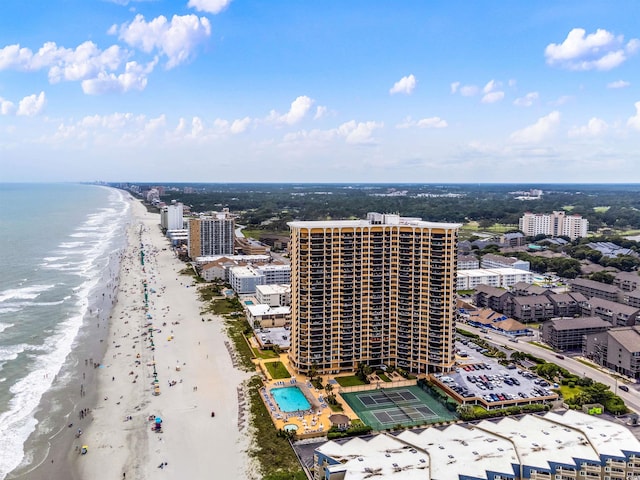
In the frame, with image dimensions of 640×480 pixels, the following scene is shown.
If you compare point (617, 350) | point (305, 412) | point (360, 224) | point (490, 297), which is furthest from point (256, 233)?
point (305, 412)

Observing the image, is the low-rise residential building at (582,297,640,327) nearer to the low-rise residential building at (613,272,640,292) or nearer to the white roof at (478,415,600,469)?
the low-rise residential building at (613,272,640,292)

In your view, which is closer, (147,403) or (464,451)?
(464,451)

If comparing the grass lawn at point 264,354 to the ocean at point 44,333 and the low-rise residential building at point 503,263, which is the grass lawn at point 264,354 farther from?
the low-rise residential building at point 503,263

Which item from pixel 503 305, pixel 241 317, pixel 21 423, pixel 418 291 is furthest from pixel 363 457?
pixel 503 305

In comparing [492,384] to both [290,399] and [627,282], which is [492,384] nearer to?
[290,399]

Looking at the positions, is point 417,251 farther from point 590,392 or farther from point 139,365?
point 139,365

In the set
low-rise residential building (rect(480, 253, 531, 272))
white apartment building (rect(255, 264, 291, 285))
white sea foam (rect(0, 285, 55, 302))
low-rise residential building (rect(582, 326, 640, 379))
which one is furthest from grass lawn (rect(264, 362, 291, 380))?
low-rise residential building (rect(480, 253, 531, 272))
